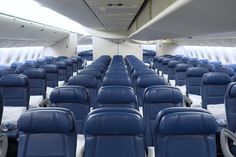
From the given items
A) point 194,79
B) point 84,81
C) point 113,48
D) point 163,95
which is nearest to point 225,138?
point 163,95

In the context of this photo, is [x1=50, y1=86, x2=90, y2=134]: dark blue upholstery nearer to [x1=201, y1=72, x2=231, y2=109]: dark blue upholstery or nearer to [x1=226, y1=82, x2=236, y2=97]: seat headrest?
[x1=226, y1=82, x2=236, y2=97]: seat headrest

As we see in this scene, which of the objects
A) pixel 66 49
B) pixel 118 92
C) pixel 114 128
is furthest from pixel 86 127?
pixel 66 49

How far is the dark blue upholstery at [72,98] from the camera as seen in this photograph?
564cm

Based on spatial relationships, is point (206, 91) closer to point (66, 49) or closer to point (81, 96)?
point (81, 96)

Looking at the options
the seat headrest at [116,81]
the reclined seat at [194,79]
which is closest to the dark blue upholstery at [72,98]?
the seat headrest at [116,81]

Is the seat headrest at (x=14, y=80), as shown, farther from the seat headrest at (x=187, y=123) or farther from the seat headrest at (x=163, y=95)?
the seat headrest at (x=187, y=123)

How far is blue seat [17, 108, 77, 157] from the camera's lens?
3.70 meters

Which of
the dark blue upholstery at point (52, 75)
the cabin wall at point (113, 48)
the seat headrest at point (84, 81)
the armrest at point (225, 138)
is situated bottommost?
the armrest at point (225, 138)

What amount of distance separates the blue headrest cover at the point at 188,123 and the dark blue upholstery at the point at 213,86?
4.25m

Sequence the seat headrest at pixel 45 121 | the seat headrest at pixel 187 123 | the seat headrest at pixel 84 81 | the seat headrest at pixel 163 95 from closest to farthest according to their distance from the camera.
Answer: the seat headrest at pixel 187 123, the seat headrest at pixel 45 121, the seat headrest at pixel 163 95, the seat headrest at pixel 84 81

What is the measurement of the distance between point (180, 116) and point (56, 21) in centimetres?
1310

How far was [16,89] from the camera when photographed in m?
7.64

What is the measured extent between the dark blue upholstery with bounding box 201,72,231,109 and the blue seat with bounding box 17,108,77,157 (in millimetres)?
4391

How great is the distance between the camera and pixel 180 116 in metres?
3.49
